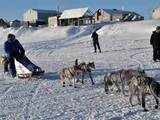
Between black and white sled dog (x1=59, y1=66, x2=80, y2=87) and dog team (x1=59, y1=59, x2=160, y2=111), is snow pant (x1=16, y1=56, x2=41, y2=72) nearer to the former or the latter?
dog team (x1=59, y1=59, x2=160, y2=111)

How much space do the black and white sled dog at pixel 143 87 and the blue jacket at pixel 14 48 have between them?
7.31m

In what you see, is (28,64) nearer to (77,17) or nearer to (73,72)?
(73,72)

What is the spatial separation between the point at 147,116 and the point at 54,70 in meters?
9.89

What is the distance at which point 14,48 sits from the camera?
666 inches

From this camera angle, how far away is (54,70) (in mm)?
18875

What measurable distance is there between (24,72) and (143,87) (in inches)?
289

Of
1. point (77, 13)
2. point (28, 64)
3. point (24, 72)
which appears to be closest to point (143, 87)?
point (24, 72)

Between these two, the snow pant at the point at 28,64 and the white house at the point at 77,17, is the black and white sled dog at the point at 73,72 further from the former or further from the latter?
the white house at the point at 77,17

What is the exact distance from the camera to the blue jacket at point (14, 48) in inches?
666

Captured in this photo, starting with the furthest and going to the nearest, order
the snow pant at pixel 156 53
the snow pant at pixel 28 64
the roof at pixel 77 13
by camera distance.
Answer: the roof at pixel 77 13
the snow pant at pixel 156 53
the snow pant at pixel 28 64

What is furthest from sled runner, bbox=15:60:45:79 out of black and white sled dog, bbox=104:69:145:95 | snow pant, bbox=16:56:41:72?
black and white sled dog, bbox=104:69:145:95

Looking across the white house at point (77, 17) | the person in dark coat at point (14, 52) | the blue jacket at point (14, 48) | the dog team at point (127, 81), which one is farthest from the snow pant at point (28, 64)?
the white house at point (77, 17)

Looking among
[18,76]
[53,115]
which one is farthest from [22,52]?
[53,115]

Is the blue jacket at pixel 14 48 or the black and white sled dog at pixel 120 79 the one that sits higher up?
the blue jacket at pixel 14 48
